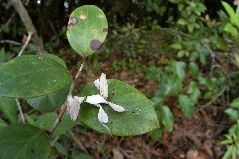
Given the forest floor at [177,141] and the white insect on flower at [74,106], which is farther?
the forest floor at [177,141]

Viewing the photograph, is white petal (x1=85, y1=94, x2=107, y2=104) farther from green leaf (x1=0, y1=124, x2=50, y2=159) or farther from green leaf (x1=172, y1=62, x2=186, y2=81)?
green leaf (x1=172, y1=62, x2=186, y2=81)

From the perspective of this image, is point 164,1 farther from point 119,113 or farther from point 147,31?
point 119,113

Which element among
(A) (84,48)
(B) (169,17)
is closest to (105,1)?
(B) (169,17)

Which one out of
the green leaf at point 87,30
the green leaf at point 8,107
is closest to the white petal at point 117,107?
the green leaf at point 87,30

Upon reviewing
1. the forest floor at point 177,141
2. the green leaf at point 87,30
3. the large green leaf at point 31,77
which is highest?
the green leaf at point 87,30

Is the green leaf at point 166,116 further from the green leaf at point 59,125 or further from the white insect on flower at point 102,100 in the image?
the white insect on flower at point 102,100

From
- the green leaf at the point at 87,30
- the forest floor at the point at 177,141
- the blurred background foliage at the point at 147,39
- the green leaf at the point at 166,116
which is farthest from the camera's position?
the blurred background foliage at the point at 147,39
